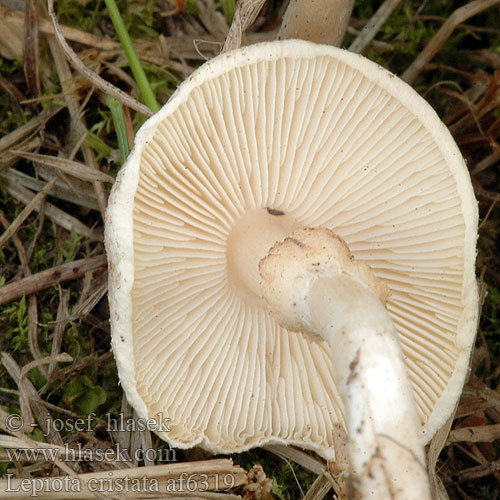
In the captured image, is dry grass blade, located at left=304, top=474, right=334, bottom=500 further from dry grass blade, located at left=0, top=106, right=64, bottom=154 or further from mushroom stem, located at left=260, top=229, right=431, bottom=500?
dry grass blade, located at left=0, top=106, right=64, bottom=154

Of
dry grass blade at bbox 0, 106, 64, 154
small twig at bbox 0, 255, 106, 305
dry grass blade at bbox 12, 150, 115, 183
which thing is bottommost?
small twig at bbox 0, 255, 106, 305

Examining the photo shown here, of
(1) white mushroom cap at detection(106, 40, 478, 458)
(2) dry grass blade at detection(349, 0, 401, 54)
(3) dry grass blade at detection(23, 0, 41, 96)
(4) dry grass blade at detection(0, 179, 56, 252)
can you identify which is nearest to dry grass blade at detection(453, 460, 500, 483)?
(1) white mushroom cap at detection(106, 40, 478, 458)

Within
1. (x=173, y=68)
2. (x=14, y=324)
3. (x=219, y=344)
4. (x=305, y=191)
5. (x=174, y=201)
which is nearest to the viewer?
(x=174, y=201)

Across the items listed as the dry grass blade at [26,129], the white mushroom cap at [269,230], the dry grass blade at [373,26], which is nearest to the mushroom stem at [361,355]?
the white mushroom cap at [269,230]

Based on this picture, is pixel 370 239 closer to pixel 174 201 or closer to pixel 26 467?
pixel 174 201

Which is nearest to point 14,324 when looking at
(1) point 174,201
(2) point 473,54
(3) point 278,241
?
(1) point 174,201

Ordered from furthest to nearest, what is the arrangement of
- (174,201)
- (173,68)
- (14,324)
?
(173,68)
(14,324)
(174,201)

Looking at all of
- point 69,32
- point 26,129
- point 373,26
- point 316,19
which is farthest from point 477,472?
point 69,32
